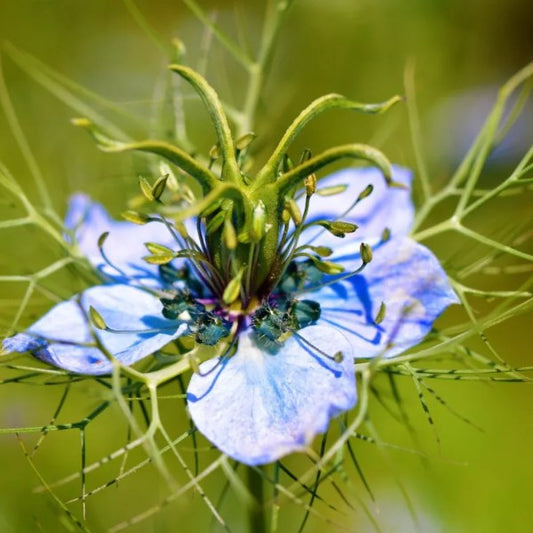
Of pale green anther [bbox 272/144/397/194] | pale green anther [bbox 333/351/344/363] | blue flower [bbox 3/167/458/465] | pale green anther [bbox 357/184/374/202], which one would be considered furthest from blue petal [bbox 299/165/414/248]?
pale green anther [bbox 333/351/344/363]

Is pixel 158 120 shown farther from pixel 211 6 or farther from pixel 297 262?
pixel 211 6

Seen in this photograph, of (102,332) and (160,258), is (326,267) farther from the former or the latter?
(102,332)

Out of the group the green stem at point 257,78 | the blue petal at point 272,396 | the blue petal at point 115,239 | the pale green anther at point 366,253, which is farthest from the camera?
the green stem at point 257,78

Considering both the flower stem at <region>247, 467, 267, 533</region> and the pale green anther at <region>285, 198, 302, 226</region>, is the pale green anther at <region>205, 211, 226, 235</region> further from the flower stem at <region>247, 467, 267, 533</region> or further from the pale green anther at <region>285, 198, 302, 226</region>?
the flower stem at <region>247, 467, 267, 533</region>

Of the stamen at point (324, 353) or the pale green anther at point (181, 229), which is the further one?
the pale green anther at point (181, 229)

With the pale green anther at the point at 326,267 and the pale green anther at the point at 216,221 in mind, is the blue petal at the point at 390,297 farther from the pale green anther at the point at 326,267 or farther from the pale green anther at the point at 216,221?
the pale green anther at the point at 216,221

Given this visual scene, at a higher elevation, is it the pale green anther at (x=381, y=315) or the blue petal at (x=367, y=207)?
the blue petal at (x=367, y=207)

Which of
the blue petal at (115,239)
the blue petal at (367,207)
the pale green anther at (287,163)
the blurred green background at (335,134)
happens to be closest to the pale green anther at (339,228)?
the pale green anther at (287,163)
